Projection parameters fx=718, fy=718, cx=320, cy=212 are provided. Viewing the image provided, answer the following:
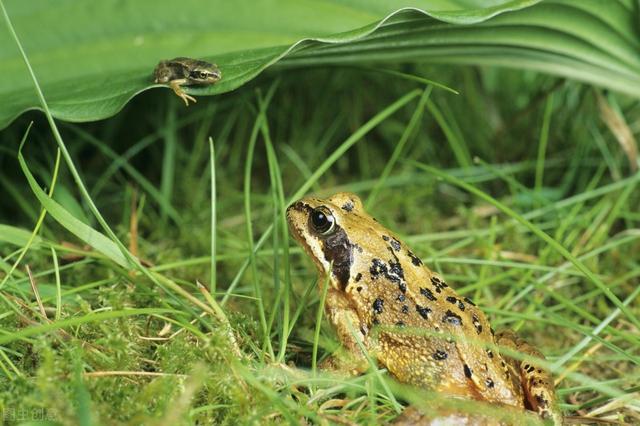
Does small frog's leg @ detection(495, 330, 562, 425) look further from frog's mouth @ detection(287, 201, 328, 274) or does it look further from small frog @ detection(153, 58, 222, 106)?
small frog @ detection(153, 58, 222, 106)

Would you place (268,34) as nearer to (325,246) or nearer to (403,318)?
(325,246)

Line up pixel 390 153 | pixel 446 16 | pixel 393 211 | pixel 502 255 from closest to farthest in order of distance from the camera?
pixel 446 16
pixel 502 255
pixel 393 211
pixel 390 153

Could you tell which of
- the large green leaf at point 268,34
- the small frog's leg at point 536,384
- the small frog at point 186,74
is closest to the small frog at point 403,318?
the small frog's leg at point 536,384

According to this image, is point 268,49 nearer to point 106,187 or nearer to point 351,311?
point 351,311

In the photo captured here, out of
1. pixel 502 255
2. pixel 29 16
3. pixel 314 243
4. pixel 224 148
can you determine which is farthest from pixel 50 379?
pixel 224 148

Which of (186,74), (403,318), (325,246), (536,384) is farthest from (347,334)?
(186,74)

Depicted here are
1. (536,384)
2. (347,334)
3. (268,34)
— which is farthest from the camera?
(268,34)

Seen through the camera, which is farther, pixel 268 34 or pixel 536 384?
pixel 268 34
